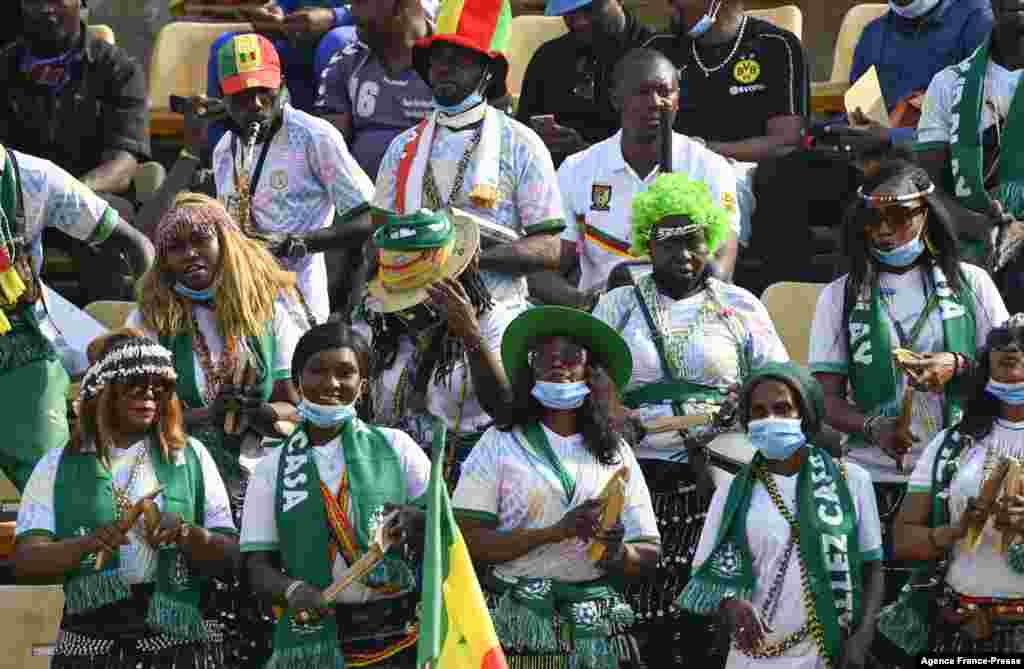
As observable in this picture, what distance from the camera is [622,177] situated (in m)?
10.9

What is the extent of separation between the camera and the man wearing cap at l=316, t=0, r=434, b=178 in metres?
12.1

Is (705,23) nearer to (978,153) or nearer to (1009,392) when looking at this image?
(978,153)

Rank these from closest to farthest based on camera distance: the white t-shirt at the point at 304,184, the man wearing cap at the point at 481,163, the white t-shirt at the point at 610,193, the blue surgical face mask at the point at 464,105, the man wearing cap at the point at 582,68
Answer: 1. the man wearing cap at the point at 481,163
2. the blue surgical face mask at the point at 464,105
3. the white t-shirt at the point at 610,193
4. the white t-shirt at the point at 304,184
5. the man wearing cap at the point at 582,68

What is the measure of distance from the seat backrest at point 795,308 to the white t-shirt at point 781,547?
226 centimetres

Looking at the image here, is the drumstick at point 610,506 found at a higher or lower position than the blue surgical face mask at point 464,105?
lower

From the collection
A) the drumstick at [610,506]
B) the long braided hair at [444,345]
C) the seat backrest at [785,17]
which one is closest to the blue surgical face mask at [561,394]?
the drumstick at [610,506]

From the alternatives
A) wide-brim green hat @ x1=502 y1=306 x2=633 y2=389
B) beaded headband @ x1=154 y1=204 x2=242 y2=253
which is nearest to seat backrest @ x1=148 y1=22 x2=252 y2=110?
beaded headband @ x1=154 y1=204 x2=242 y2=253

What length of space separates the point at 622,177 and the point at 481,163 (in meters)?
0.83

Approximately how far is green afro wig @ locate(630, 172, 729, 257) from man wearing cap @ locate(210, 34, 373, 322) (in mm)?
1280

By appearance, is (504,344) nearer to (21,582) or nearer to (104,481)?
(104,481)

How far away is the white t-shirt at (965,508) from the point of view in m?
8.77

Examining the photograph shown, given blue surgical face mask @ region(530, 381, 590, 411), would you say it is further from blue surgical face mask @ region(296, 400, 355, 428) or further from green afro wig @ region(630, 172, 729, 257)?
green afro wig @ region(630, 172, 729, 257)

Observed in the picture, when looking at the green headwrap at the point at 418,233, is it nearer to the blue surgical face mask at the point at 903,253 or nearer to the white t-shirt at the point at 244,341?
the white t-shirt at the point at 244,341

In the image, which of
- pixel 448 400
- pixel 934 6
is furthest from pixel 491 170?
pixel 934 6
